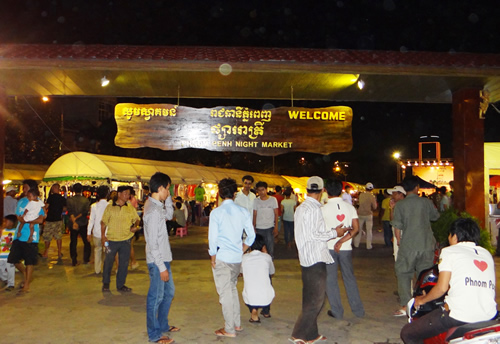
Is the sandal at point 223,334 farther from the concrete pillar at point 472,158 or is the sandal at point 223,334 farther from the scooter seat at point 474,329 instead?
the concrete pillar at point 472,158

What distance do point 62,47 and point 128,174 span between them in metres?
11.1

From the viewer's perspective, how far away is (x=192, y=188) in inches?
993

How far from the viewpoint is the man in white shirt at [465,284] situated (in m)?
3.60

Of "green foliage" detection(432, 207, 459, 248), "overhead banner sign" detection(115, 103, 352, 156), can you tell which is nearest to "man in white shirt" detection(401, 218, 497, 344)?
"green foliage" detection(432, 207, 459, 248)

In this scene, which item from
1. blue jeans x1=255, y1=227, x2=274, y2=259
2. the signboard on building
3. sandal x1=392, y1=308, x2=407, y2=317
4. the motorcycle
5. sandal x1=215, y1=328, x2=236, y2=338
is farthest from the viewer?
the signboard on building

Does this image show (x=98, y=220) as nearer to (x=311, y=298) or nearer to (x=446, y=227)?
(x=311, y=298)

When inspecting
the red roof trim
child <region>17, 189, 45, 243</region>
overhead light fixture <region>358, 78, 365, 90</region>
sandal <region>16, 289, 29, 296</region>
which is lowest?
sandal <region>16, 289, 29, 296</region>

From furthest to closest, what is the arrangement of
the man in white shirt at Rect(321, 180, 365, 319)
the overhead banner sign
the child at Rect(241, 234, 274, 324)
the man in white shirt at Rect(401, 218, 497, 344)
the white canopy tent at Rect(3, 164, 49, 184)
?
the white canopy tent at Rect(3, 164, 49, 184) → the overhead banner sign → the man in white shirt at Rect(321, 180, 365, 319) → the child at Rect(241, 234, 274, 324) → the man in white shirt at Rect(401, 218, 497, 344)

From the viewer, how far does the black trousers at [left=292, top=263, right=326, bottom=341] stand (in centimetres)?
505

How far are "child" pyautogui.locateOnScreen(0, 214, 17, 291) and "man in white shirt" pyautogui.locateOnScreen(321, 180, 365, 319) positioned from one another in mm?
5524

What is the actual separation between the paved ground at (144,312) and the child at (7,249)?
1.04 ft

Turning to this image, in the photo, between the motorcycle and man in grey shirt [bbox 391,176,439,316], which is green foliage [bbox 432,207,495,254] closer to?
man in grey shirt [bbox 391,176,439,316]

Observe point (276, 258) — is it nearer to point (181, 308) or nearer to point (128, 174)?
point (181, 308)

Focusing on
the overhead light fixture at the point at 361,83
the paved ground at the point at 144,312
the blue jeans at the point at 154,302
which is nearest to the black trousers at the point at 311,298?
the paved ground at the point at 144,312
